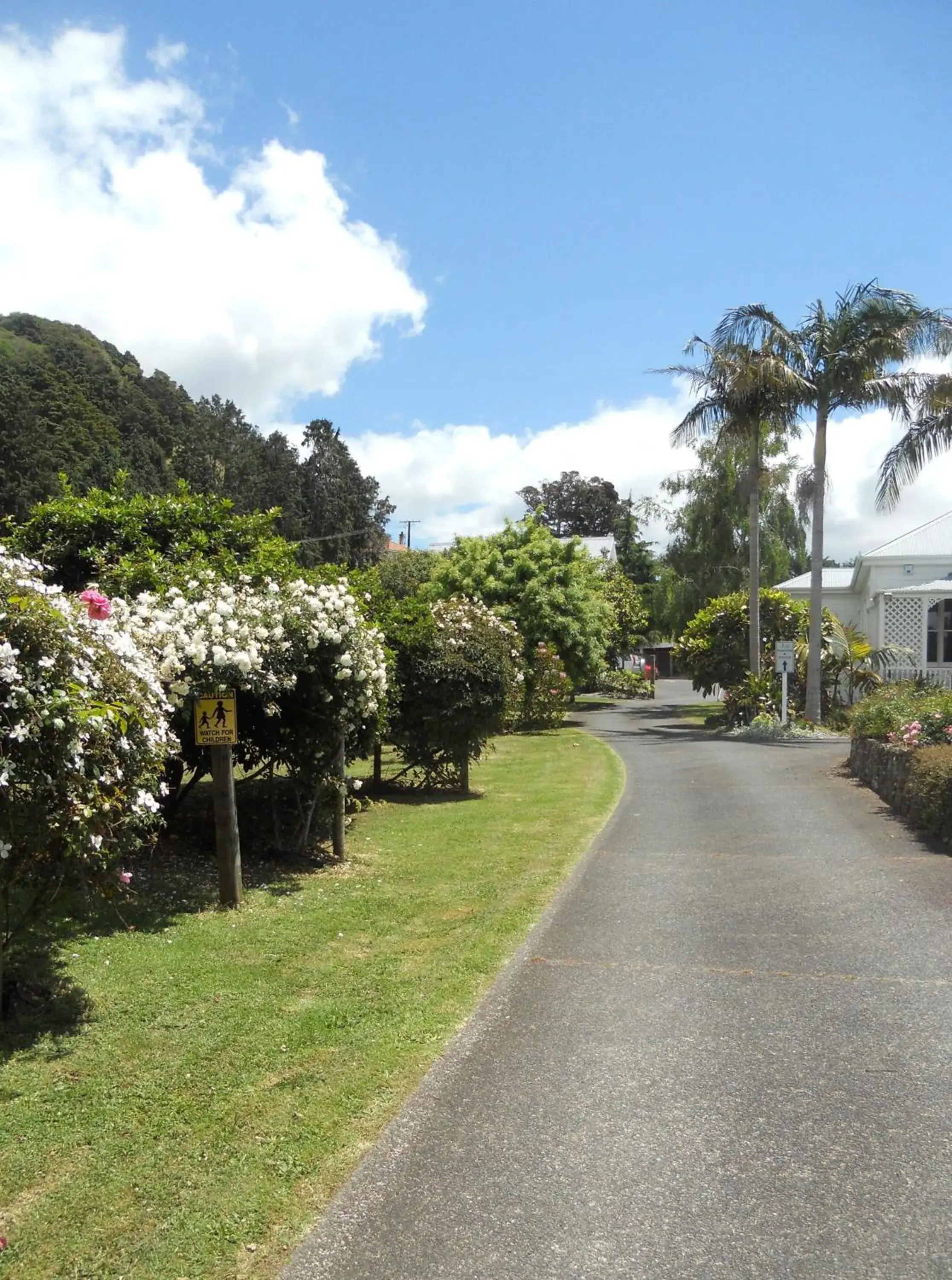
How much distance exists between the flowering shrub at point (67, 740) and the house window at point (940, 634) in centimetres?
3012

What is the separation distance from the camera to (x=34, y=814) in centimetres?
458

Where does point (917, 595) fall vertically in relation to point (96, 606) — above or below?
above

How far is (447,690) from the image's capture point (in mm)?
14352

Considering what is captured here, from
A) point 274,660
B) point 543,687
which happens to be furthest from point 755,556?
point 274,660

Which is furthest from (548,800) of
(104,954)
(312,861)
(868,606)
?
(868,606)

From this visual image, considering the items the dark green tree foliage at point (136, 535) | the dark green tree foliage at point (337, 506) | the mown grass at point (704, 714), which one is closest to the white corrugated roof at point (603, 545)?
the dark green tree foliage at point (337, 506)

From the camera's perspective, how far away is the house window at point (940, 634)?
31.6 metres

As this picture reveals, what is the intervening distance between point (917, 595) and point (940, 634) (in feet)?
6.40

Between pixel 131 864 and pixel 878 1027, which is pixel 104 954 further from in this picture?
pixel 878 1027

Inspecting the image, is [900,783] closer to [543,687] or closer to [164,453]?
[543,687]

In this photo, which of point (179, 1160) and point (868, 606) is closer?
point (179, 1160)

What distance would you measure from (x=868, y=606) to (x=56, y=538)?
28.8m

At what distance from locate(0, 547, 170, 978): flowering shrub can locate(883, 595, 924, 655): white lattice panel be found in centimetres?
2911

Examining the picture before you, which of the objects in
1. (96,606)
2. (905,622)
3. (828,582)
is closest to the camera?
(96,606)
